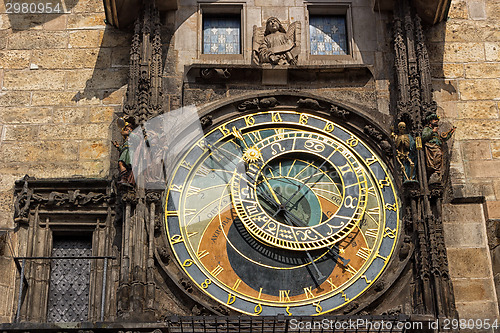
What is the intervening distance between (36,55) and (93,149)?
162 cm

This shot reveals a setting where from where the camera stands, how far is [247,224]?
11.9 m

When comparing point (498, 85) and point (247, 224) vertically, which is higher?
point (498, 85)

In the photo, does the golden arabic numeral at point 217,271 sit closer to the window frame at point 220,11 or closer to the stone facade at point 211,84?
the stone facade at point 211,84

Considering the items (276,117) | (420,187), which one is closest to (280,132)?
(276,117)

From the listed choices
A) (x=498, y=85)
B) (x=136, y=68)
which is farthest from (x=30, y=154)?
(x=498, y=85)

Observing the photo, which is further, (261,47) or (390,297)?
(261,47)

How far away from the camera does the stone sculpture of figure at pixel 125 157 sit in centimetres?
1184

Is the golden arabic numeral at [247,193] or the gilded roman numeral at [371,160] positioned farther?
the gilded roman numeral at [371,160]

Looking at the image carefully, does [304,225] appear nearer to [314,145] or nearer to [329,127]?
[314,145]

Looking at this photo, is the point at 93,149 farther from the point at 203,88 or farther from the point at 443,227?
the point at 443,227

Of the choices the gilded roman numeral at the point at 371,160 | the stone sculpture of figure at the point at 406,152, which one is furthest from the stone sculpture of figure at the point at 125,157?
the stone sculpture of figure at the point at 406,152

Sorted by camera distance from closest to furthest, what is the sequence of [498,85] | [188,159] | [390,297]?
[390,297], [188,159], [498,85]

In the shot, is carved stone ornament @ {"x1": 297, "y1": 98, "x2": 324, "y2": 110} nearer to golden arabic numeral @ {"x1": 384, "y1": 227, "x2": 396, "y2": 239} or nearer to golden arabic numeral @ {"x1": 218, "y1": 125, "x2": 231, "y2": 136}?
golden arabic numeral @ {"x1": 218, "y1": 125, "x2": 231, "y2": 136}

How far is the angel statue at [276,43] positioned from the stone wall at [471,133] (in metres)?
1.76
